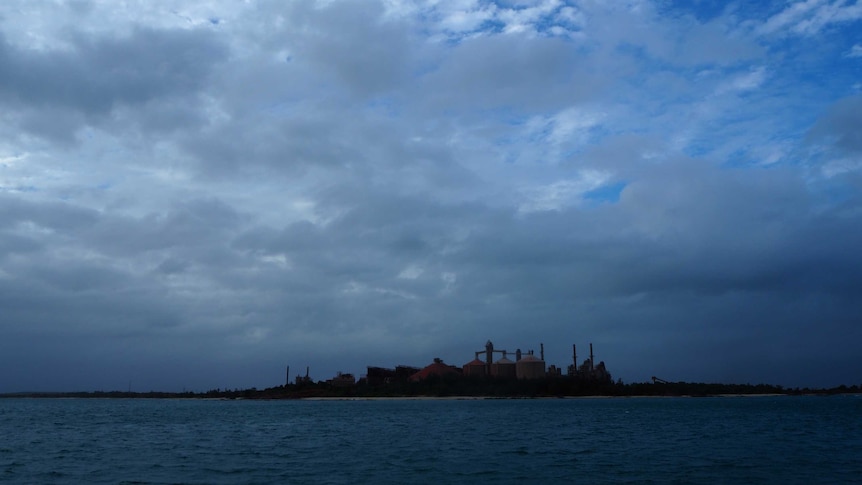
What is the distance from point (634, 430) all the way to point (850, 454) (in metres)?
21.7

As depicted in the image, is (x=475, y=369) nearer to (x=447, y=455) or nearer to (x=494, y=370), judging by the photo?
(x=494, y=370)

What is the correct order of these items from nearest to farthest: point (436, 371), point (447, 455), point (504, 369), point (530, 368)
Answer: point (447, 455)
point (530, 368)
point (504, 369)
point (436, 371)

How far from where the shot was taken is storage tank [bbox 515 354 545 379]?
Result: 509 ft

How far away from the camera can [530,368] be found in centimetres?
15500

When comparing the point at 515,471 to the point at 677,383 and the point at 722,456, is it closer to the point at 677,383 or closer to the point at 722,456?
the point at 722,456

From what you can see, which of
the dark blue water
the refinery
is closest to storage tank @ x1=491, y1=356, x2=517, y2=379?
the refinery

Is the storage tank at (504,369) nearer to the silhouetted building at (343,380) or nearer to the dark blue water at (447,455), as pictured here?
the silhouetted building at (343,380)

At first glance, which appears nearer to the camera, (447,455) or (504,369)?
(447,455)

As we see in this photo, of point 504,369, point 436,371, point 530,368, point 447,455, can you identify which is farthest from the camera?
point 436,371

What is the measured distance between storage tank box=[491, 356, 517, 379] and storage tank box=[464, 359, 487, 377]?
3715 millimetres

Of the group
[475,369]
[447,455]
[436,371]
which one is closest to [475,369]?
[475,369]

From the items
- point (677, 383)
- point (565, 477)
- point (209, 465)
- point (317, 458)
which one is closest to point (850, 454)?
point (565, 477)

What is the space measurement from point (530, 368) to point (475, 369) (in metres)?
14.7

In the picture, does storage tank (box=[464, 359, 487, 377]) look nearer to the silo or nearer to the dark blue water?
the silo
